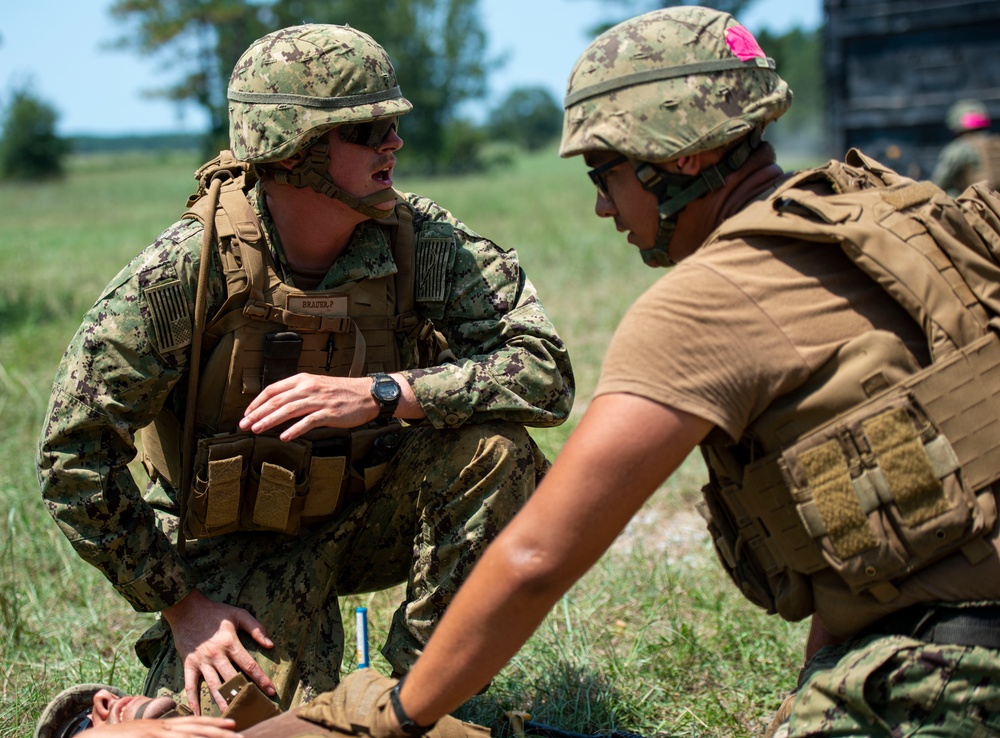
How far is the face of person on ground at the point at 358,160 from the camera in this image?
3117mm

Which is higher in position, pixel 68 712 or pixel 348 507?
pixel 348 507

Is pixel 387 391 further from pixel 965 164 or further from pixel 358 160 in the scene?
pixel 965 164

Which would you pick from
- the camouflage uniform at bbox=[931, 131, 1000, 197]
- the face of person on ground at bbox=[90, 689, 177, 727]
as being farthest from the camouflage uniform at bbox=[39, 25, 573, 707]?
the camouflage uniform at bbox=[931, 131, 1000, 197]

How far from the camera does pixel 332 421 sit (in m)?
2.89

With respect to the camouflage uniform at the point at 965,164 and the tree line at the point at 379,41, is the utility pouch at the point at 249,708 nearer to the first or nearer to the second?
the camouflage uniform at the point at 965,164

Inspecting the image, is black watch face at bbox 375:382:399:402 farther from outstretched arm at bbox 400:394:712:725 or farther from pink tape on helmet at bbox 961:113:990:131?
pink tape on helmet at bbox 961:113:990:131

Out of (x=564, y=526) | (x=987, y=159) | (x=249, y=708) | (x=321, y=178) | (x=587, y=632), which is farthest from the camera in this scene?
Result: (x=987, y=159)

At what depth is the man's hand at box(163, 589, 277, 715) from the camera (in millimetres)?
2885

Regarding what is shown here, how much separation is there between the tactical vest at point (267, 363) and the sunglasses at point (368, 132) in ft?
0.78

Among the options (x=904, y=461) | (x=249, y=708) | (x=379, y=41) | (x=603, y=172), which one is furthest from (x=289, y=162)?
(x=379, y=41)

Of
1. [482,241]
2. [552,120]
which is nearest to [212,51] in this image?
[482,241]

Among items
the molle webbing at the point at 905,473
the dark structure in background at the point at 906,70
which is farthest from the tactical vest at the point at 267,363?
the dark structure in background at the point at 906,70

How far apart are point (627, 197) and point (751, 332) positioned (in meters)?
0.53

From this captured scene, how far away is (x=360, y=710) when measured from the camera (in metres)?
2.16
